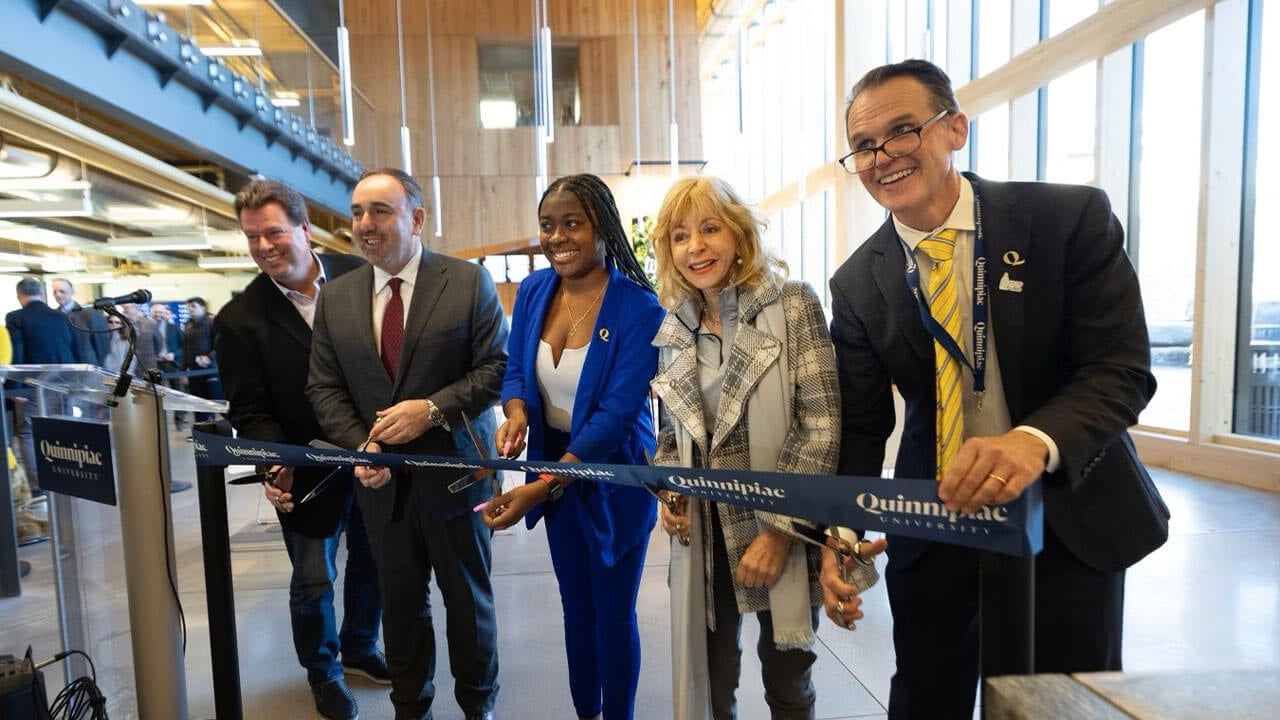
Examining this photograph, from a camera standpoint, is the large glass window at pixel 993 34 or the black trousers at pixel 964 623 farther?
the large glass window at pixel 993 34

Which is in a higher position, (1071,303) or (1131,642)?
(1071,303)

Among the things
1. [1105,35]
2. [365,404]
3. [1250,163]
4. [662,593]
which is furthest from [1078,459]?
[1105,35]

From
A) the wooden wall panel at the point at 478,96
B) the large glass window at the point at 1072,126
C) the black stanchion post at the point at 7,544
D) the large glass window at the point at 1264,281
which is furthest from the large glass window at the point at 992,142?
the black stanchion post at the point at 7,544

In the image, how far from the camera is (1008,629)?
1.13 meters

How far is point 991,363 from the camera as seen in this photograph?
142 cm

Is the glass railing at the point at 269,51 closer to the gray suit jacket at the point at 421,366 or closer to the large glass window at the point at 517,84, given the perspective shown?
the large glass window at the point at 517,84

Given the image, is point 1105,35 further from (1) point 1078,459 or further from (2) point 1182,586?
(1) point 1078,459

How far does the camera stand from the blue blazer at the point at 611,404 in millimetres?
1913

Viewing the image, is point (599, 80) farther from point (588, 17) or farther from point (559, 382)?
point (559, 382)

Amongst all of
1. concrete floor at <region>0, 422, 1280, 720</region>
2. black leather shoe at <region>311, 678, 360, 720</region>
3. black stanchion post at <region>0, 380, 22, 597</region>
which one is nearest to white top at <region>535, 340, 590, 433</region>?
concrete floor at <region>0, 422, 1280, 720</region>

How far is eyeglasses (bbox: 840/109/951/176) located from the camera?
1.44 m

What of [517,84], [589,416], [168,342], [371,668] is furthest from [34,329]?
[517,84]

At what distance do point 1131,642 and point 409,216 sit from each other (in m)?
3.26

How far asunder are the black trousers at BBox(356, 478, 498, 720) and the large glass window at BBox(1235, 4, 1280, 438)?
21.3 ft
